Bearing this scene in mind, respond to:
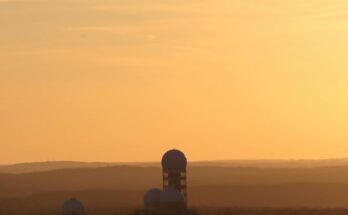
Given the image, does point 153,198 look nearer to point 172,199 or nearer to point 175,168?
point 172,199

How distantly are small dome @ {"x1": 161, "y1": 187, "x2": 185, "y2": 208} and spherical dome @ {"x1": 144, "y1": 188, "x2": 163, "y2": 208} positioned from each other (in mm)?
259

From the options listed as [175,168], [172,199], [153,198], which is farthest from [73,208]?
[175,168]

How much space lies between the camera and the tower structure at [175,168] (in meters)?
64.6

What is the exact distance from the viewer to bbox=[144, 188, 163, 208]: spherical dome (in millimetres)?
60562

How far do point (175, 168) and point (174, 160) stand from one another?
0.49 metres

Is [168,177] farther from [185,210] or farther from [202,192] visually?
[202,192]

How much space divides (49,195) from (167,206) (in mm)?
74225

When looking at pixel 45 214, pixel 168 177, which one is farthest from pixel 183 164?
pixel 45 214

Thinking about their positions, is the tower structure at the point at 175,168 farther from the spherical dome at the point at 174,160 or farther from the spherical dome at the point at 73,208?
the spherical dome at the point at 73,208

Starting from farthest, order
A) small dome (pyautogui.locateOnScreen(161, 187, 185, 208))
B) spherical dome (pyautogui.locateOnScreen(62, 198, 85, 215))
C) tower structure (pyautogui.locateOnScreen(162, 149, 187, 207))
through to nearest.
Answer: tower structure (pyautogui.locateOnScreen(162, 149, 187, 207)) < spherical dome (pyautogui.locateOnScreen(62, 198, 85, 215)) < small dome (pyautogui.locateOnScreen(161, 187, 185, 208))

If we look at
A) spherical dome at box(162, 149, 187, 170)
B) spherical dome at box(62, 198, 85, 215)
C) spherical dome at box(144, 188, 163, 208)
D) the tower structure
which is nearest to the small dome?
spherical dome at box(144, 188, 163, 208)

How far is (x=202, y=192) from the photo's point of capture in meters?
148

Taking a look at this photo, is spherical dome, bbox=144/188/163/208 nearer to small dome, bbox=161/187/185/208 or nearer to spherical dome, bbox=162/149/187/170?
small dome, bbox=161/187/185/208

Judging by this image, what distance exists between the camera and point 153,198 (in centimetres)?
6072
